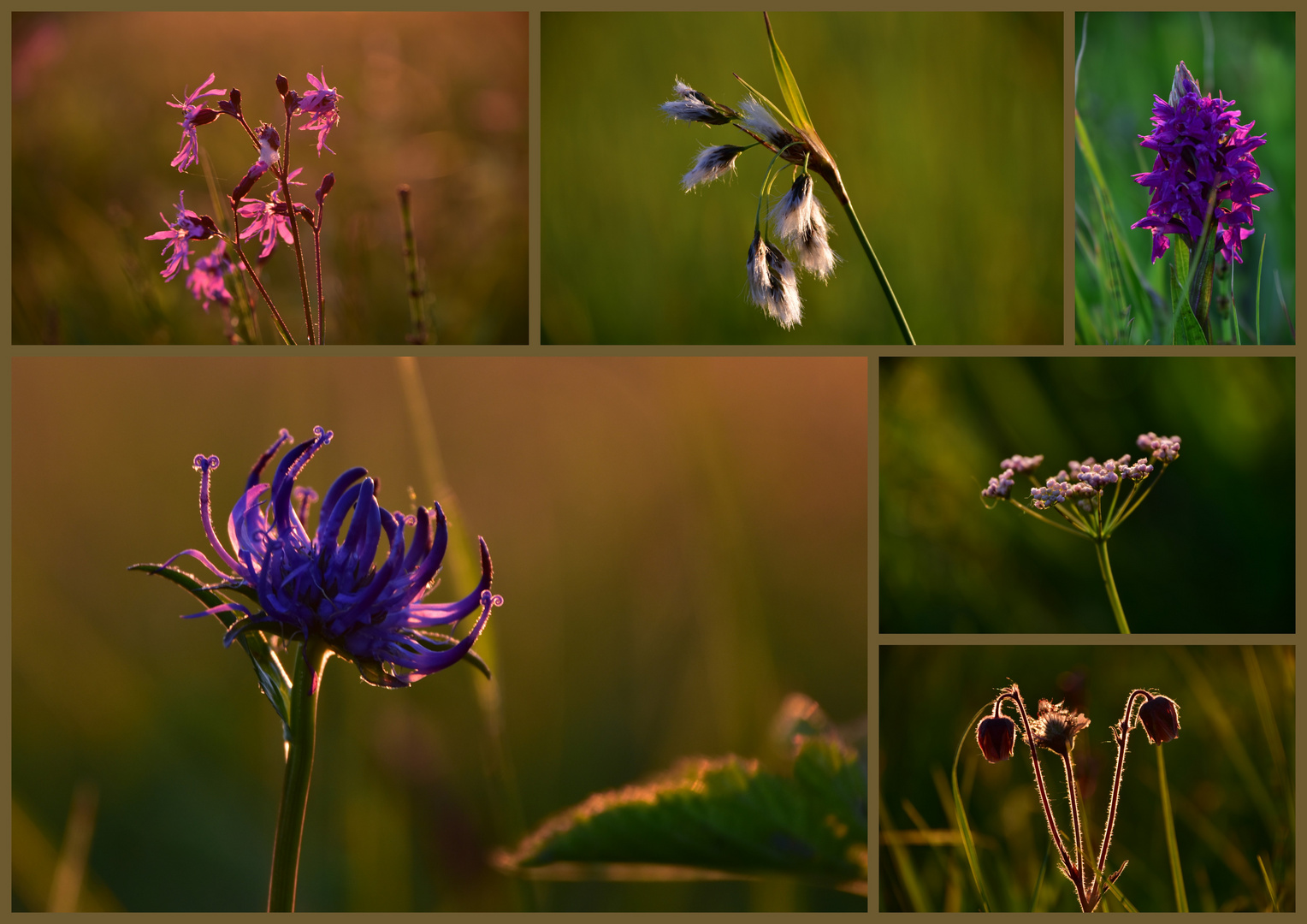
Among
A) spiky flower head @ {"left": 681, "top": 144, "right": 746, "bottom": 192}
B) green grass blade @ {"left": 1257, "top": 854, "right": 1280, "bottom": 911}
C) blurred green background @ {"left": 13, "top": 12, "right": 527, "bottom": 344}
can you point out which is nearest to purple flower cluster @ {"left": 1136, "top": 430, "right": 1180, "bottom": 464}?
green grass blade @ {"left": 1257, "top": 854, "right": 1280, "bottom": 911}

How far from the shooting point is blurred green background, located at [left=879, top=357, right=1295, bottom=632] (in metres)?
2.95

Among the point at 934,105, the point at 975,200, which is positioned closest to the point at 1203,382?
the point at 975,200

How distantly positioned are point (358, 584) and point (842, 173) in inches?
97.3

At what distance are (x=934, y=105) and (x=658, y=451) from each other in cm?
180

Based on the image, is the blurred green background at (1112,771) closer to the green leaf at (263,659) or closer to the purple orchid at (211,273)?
the green leaf at (263,659)

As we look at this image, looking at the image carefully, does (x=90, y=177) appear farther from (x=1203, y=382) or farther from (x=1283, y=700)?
(x=1283, y=700)

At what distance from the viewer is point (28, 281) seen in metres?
2.91

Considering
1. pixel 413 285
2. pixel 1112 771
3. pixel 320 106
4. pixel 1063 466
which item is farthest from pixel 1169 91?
pixel 320 106

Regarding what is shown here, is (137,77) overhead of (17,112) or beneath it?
overhead

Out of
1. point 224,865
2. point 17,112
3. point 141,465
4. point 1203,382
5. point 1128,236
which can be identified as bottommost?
point 224,865

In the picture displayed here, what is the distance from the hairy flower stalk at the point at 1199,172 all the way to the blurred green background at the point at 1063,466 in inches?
28.9

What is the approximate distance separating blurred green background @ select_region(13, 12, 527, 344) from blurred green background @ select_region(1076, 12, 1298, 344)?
7.03 feet

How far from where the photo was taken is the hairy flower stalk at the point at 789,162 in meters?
2.25

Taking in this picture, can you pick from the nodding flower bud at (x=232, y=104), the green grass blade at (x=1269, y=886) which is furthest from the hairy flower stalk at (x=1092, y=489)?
the nodding flower bud at (x=232, y=104)
